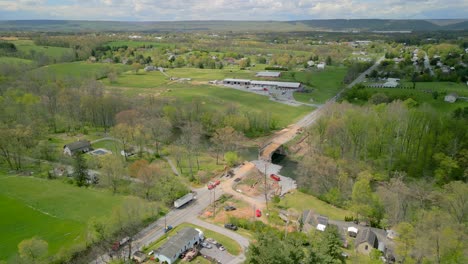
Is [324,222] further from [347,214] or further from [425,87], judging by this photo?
[425,87]

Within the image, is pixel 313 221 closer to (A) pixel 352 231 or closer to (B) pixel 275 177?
(A) pixel 352 231

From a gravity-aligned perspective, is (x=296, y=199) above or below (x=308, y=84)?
below

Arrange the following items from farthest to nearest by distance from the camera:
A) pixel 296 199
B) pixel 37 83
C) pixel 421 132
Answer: pixel 37 83
pixel 421 132
pixel 296 199

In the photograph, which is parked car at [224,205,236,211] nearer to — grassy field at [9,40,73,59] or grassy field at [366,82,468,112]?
grassy field at [366,82,468,112]

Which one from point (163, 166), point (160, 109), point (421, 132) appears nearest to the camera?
point (421, 132)

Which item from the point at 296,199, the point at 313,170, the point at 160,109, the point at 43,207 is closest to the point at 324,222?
the point at 296,199

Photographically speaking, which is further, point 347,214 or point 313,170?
point 313,170
